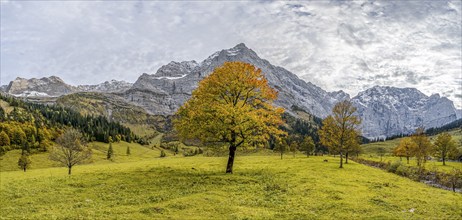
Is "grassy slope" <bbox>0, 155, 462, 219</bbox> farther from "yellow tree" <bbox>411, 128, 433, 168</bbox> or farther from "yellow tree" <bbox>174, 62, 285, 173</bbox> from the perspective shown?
"yellow tree" <bbox>411, 128, 433, 168</bbox>

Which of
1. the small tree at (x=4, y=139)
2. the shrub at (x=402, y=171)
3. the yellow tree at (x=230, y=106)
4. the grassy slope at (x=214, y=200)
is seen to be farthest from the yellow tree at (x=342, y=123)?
the small tree at (x=4, y=139)

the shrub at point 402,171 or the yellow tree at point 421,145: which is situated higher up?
the yellow tree at point 421,145

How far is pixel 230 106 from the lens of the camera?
45750mm

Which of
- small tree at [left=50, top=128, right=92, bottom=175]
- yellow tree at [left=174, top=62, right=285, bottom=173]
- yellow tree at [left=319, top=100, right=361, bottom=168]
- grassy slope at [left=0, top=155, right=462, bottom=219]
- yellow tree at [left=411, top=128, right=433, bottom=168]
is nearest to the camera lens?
grassy slope at [left=0, top=155, right=462, bottom=219]

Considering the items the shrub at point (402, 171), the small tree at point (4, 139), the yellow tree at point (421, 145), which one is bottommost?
the small tree at point (4, 139)

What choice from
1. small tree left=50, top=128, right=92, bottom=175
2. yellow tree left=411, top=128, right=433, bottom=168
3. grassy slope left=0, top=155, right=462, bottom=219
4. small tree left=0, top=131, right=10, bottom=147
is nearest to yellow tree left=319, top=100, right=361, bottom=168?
yellow tree left=411, top=128, right=433, bottom=168

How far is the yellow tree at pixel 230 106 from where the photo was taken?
151 feet

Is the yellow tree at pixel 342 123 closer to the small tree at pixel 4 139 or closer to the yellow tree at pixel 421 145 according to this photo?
the yellow tree at pixel 421 145

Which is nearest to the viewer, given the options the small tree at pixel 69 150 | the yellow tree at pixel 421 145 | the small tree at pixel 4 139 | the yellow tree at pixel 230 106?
the yellow tree at pixel 230 106

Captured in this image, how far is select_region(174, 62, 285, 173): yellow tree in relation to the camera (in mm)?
46062

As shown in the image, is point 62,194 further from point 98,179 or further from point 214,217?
point 214,217

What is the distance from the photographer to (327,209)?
95.3 feet

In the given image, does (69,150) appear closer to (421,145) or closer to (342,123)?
(342,123)

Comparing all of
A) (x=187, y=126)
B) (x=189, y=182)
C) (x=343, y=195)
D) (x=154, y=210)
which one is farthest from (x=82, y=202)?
(x=343, y=195)
